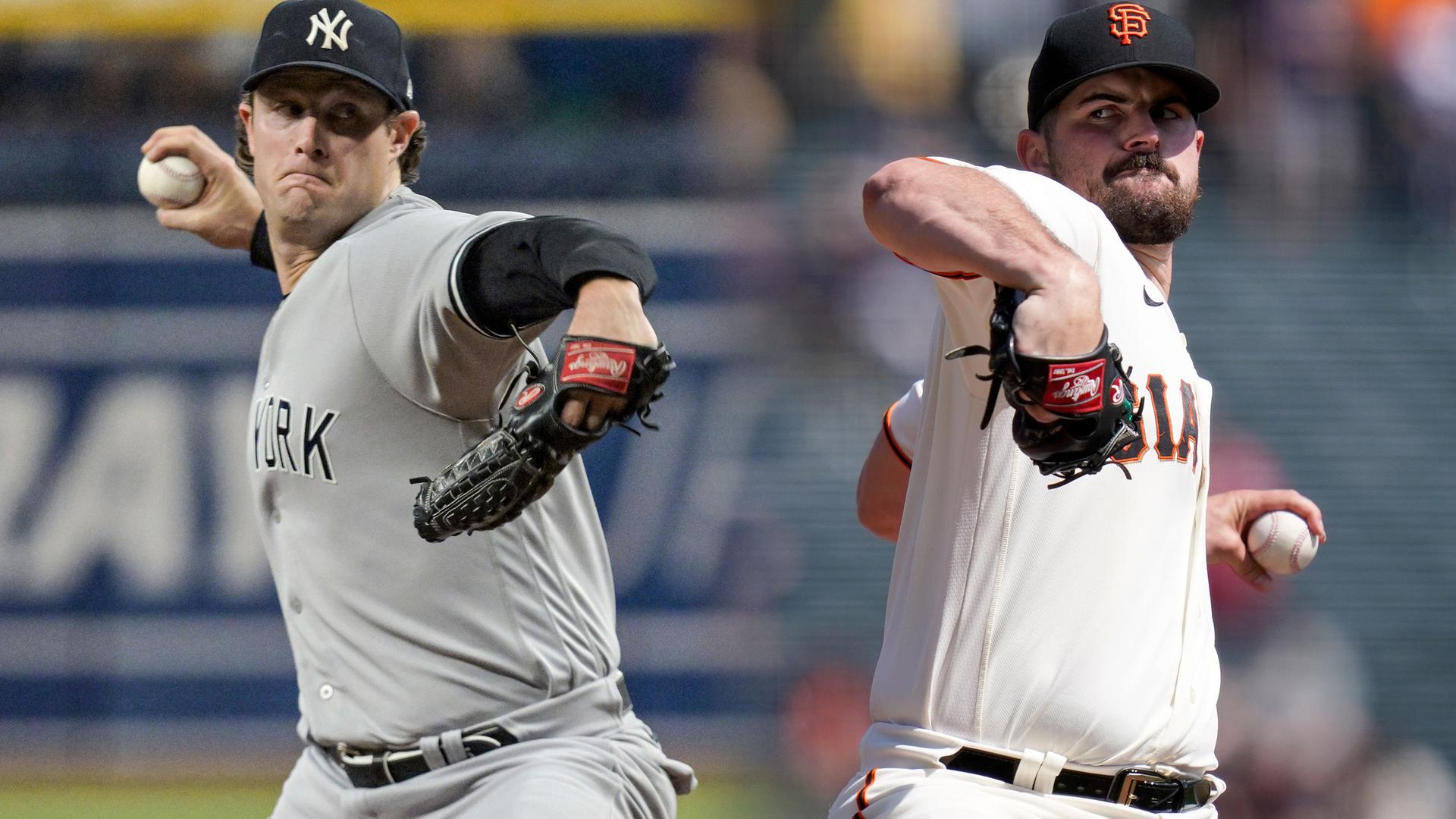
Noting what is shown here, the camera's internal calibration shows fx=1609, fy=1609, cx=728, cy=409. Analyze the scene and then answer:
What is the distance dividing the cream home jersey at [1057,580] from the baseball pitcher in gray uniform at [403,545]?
47 cm

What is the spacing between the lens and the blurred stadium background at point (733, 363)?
246 inches

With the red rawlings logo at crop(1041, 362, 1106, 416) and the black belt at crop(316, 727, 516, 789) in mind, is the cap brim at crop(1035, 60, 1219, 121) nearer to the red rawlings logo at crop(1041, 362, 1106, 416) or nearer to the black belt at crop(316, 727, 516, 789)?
the red rawlings logo at crop(1041, 362, 1106, 416)

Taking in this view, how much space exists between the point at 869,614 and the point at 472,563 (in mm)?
4493

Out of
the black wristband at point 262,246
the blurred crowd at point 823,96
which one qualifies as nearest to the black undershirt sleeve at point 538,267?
the black wristband at point 262,246

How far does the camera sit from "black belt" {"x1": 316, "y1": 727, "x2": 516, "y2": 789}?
7.61ft

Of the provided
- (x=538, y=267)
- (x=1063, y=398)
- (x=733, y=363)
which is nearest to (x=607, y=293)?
(x=538, y=267)

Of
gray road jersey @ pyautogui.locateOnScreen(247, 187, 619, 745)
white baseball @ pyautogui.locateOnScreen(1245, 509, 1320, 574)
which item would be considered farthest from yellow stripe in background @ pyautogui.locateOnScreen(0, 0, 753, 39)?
white baseball @ pyautogui.locateOnScreen(1245, 509, 1320, 574)

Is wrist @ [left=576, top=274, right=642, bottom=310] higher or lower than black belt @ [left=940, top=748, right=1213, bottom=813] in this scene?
higher

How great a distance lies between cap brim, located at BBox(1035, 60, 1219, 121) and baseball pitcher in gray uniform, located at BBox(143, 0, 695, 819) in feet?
2.98

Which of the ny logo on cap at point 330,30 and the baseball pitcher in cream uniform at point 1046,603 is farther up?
the ny logo on cap at point 330,30

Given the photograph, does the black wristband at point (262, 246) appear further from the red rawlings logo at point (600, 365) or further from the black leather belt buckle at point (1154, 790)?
the black leather belt buckle at point (1154, 790)

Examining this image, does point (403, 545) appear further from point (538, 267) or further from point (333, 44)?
point (333, 44)

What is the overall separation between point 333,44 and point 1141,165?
128 centimetres

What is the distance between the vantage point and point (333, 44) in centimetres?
254
